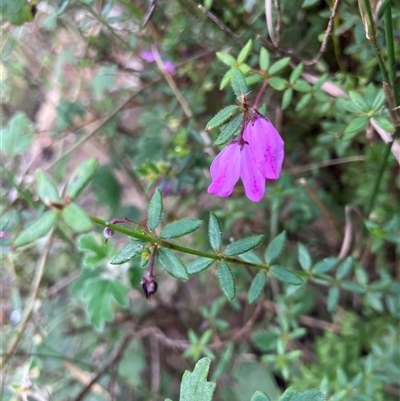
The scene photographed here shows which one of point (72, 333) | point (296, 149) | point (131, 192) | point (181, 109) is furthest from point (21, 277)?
point (296, 149)

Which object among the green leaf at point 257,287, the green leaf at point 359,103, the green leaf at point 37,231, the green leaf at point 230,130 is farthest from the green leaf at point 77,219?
the green leaf at point 359,103

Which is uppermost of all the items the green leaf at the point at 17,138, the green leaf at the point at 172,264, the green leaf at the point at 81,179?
the green leaf at the point at 81,179

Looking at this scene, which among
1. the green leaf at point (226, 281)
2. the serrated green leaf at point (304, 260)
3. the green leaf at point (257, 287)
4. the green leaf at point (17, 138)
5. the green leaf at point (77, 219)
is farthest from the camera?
the green leaf at point (17, 138)

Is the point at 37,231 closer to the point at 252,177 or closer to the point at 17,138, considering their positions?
the point at 252,177

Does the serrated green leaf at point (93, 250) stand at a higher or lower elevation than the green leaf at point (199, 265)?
lower

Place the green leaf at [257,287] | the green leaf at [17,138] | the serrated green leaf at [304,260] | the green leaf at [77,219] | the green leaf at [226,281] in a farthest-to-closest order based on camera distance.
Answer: the green leaf at [17,138] → the serrated green leaf at [304,260] → the green leaf at [257,287] → the green leaf at [226,281] → the green leaf at [77,219]

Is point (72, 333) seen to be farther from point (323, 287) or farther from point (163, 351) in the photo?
point (323, 287)

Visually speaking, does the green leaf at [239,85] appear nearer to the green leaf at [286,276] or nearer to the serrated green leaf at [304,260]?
the green leaf at [286,276]
